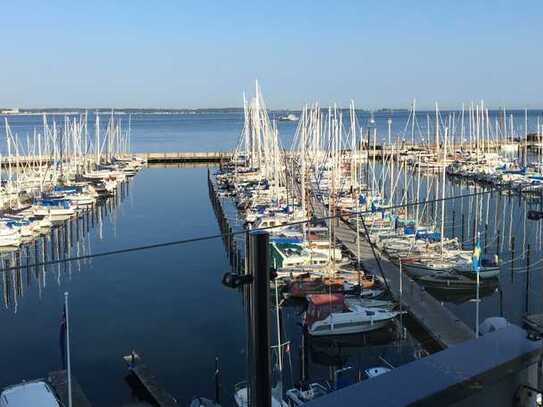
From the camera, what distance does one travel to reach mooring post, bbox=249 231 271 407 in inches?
74.9

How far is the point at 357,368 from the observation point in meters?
9.10

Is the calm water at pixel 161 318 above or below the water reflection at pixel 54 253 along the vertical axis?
below

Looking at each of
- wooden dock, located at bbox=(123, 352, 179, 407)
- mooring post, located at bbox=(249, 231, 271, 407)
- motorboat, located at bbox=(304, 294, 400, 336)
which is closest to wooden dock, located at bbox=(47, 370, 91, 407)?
wooden dock, located at bbox=(123, 352, 179, 407)

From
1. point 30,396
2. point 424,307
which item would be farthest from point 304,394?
point 424,307

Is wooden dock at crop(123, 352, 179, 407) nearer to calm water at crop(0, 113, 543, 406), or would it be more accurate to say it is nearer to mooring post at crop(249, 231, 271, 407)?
calm water at crop(0, 113, 543, 406)

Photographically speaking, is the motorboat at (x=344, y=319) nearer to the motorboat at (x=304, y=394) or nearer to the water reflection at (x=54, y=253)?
the motorboat at (x=304, y=394)

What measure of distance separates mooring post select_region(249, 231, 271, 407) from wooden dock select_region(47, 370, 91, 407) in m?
5.86

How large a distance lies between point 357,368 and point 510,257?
6.45 metres

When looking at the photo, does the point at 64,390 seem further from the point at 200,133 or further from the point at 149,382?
the point at 200,133

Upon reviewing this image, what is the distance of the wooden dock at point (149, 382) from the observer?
24.7 feet

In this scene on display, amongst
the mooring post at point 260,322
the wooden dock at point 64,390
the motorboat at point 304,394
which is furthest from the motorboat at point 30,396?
the mooring post at point 260,322

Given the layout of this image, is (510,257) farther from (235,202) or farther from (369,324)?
(235,202)

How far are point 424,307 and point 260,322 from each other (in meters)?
9.03

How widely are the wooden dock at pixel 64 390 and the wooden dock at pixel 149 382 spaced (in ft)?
2.51
